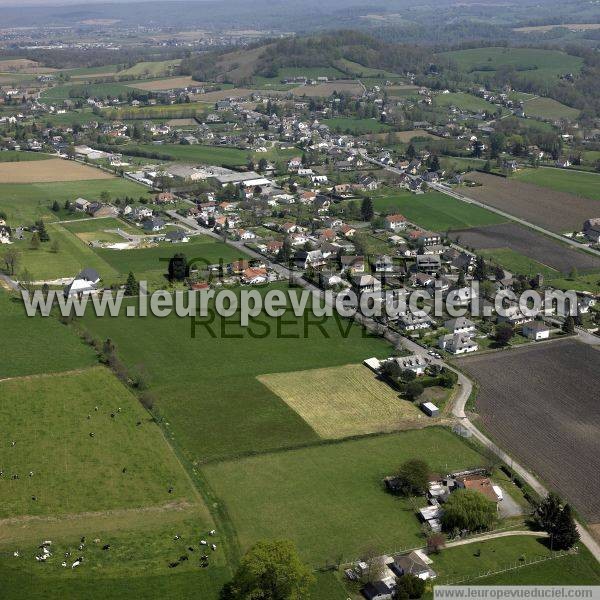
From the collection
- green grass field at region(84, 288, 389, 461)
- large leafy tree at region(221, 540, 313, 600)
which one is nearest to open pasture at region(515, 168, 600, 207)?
green grass field at region(84, 288, 389, 461)

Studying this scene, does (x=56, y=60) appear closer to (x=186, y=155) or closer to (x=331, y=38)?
(x=331, y=38)

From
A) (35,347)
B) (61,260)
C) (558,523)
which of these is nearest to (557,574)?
(558,523)

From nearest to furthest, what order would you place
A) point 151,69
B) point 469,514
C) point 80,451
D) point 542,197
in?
point 469,514 → point 80,451 → point 542,197 → point 151,69

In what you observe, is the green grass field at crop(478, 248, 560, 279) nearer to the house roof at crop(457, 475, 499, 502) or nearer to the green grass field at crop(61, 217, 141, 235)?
the green grass field at crop(61, 217, 141, 235)

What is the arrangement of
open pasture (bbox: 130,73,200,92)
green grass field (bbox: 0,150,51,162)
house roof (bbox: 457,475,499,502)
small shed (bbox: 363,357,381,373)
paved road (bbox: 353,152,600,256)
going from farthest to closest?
open pasture (bbox: 130,73,200,92)
green grass field (bbox: 0,150,51,162)
paved road (bbox: 353,152,600,256)
small shed (bbox: 363,357,381,373)
house roof (bbox: 457,475,499,502)

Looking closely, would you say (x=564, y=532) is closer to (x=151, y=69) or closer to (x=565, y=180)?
(x=565, y=180)
